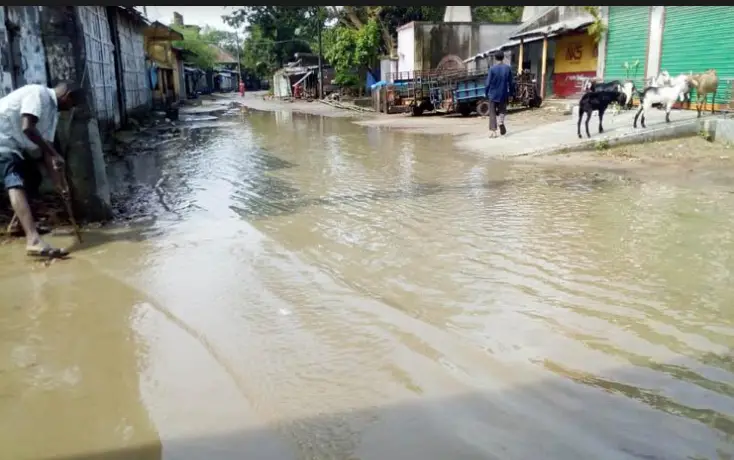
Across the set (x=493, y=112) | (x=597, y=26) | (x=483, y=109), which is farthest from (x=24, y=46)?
(x=483, y=109)

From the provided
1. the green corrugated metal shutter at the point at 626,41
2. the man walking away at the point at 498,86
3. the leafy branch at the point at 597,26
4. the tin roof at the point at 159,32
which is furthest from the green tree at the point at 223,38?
the man walking away at the point at 498,86

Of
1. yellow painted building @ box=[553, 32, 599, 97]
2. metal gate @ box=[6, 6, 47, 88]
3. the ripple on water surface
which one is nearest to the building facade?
yellow painted building @ box=[553, 32, 599, 97]

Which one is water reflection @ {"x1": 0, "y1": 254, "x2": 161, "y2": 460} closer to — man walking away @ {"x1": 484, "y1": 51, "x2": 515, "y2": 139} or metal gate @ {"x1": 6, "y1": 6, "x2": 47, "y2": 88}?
metal gate @ {"x1": 6, "y1": 6, "x2": 47, "y2": 88}

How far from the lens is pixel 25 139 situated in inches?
197

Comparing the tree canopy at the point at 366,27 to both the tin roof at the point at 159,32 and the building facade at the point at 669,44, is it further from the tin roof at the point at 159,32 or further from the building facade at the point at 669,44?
the building facade at the point at 669,44

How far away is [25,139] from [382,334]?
364 centimetres

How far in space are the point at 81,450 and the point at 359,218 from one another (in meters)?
4.13

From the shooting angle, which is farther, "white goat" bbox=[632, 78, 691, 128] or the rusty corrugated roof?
the rusty corrugated roof

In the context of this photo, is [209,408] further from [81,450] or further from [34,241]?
[34,241]

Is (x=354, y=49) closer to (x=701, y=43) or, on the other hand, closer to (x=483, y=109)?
(x=483, y=109)

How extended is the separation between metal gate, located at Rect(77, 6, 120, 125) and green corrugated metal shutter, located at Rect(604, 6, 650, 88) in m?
12.9

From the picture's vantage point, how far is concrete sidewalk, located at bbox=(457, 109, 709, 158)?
34.7ft

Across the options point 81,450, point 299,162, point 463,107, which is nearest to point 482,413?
point 81,450

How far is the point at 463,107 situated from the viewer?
21125 millimetres
